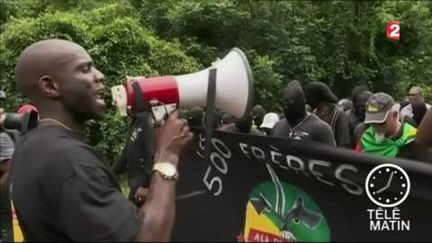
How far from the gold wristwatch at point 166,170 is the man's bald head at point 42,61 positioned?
1.40 feet

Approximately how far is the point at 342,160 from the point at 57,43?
5.76ft

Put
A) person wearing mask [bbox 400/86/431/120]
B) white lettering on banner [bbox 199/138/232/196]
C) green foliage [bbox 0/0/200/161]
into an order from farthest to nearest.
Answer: green foliage [bbox 0/0/200/161]
person wearing mask [bbox 400/86/431/120]
white lettering on banner [bbox 199/138/232/196]

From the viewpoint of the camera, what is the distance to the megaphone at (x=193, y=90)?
2465mm

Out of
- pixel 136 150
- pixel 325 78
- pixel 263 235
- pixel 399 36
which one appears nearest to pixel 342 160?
pixel 263 235

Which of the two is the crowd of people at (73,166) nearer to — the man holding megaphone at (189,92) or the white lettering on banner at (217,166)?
the man holding megaphone at (189,92)

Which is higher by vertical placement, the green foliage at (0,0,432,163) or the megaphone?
the megaphone

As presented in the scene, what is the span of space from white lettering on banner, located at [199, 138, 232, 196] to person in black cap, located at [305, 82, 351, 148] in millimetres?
2897

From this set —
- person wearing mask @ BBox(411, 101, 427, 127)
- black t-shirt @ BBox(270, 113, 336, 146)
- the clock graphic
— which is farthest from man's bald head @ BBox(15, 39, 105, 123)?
person wearing mask @ BBox(411, 101, 427, 127)

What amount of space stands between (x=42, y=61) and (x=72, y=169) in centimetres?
40

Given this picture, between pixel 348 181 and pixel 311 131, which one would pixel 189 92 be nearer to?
pixel 348 181

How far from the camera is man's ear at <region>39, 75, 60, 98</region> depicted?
2.31m

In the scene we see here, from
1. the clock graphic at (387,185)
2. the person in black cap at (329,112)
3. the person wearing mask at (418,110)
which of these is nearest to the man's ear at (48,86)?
the clock graphic at (387,185)

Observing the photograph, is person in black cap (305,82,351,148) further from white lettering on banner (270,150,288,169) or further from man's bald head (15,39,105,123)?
man's bald head (15,39,105,123)

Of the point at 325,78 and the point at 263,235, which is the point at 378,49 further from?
the point at 263,235
